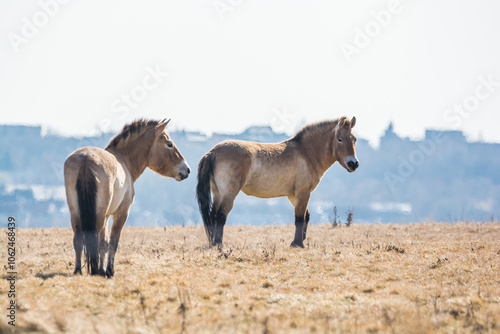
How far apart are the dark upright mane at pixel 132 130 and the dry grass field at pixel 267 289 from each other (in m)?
2.50

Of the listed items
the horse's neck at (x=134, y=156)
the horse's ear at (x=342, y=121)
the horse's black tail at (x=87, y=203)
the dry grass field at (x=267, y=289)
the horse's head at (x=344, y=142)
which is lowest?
the dry grass field at (x=267, y=289)

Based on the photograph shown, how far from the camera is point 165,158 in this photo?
11.0m

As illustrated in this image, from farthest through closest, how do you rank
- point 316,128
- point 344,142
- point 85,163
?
point 316,128, point 344,142, point 85,163

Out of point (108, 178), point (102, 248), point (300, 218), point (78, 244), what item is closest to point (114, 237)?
point (102, 248)

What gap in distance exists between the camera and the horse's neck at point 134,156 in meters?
10.2

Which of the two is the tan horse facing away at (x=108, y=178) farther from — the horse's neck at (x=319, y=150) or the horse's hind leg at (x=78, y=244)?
the horse's neck at (x=319, y=150)

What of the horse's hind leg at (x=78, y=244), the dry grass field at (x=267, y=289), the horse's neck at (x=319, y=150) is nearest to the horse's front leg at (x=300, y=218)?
the dry grass field at (x=267, y=289)

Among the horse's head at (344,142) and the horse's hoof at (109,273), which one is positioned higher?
the horse's head at (344,142)

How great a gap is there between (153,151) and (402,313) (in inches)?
253

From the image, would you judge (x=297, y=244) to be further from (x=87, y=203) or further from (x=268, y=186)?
(x=87, y=203)

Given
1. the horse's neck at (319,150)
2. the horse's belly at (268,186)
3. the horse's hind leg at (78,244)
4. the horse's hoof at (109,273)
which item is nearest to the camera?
the horse's hind leg at (78,244)

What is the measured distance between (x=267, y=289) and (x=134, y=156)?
13.9ft

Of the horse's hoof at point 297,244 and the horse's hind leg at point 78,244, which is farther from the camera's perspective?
the horse's hoof at point 297,244

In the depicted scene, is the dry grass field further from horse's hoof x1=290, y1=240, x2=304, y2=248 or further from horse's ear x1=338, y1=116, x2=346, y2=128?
horse's ear x1=338, y1=116, x2=346, y2=128
